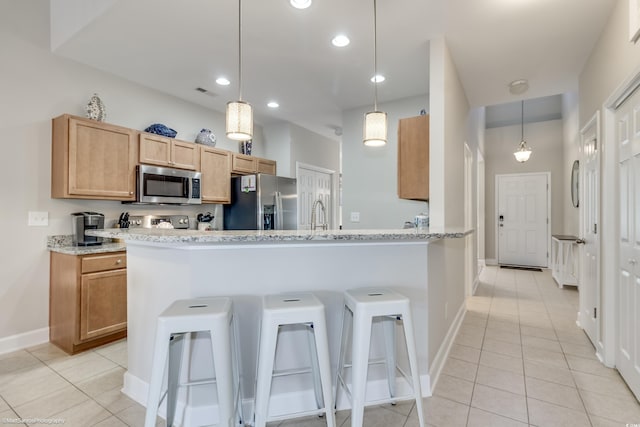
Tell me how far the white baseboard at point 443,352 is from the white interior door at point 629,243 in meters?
1.12

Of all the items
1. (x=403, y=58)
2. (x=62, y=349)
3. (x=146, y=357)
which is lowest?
(x=62, y=349)

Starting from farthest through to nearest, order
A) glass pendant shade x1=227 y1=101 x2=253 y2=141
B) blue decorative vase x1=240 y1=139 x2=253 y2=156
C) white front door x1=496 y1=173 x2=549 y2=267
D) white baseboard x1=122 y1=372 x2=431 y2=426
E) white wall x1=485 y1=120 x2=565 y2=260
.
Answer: white front door x1=496 y1=173 x2=549 y2=267 < white wall x1=485 y1=120 x2=565 y2=260 < blue decorative vase x1=240 y1=139 x2=253 y2=156 < glass pendant shade x1=227 y1=101 x2=253 y2=141 < white baseboard x1=122 y1=372 x2=431 y2=426

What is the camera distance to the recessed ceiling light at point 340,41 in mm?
2600

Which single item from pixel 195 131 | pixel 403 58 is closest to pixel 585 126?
pixel 403 58

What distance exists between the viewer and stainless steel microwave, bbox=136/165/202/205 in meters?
3.38

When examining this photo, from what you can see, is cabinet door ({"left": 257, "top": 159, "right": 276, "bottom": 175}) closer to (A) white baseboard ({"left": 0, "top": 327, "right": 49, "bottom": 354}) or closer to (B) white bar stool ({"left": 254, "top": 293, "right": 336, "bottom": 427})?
(A) white baseboard ({"left": 0, "top": 327, "right": 49, "bottom": 354})

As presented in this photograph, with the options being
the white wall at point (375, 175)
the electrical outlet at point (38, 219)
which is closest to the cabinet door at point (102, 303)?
the electrical outlet at point (38, 219)

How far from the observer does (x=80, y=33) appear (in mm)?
2666

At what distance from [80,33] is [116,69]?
62 centimetres

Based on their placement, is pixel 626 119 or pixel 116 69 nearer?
pixel 626 119

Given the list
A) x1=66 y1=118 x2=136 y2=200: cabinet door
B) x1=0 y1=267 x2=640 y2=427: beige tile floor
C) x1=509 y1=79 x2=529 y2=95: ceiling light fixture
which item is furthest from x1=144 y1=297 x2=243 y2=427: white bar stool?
x1=509 y1=79 x2=529 y2=95: ceiling light fixture

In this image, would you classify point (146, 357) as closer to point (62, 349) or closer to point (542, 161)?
point (62, 349)

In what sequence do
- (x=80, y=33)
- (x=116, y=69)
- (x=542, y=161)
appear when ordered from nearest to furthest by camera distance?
(x=80, y=33), (x=116, y=69), (x=542, y=161)

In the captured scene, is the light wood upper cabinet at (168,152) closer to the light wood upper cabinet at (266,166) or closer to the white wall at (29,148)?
the white wall at (29,148)
